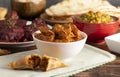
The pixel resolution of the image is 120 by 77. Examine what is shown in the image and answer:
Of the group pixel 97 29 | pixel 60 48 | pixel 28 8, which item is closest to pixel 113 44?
pixel 97 29

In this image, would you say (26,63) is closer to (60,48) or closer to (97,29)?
(60,48)

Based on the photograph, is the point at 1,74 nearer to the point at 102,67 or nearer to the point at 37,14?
the point at 102,67

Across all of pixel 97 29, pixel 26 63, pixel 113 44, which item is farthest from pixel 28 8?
pixel 26 63

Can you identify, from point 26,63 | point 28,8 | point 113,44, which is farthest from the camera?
point 28,8

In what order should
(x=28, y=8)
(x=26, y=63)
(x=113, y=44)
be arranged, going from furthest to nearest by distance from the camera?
(x=28, y=8)
(x=113, y=44)
(x=26, y=63)

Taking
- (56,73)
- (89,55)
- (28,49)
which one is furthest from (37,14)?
(56,73)

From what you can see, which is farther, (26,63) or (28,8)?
(28,8)
